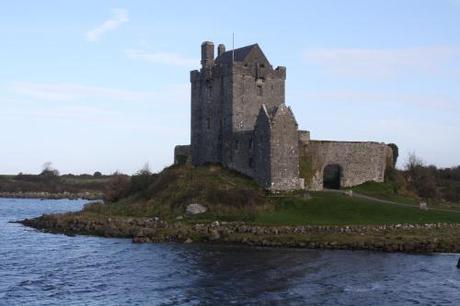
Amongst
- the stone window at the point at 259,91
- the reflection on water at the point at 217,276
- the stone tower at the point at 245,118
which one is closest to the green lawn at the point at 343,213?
the stone tower at the point at 245,118

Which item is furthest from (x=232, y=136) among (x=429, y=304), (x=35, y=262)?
(x=429, y=304)

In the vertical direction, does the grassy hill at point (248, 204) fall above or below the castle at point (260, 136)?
below

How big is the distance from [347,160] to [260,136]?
9.79m

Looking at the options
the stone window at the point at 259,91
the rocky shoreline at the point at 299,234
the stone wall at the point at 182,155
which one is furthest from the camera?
the stone wall at the point at 182,155

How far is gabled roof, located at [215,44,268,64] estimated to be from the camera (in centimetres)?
6334

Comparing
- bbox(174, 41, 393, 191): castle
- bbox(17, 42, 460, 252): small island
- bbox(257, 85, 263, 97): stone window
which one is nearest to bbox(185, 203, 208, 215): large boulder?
bbox(17, 42, 460, 252): small island

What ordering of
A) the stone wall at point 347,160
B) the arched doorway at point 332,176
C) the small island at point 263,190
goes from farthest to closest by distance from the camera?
the arched doorway at point 332,176 < the stone wall at point 347,160 < the small island at point 263,190

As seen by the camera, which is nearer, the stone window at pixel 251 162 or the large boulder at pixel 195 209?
the large boulder at pixel 195 209

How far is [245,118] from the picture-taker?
205 ft

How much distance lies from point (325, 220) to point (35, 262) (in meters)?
20.5

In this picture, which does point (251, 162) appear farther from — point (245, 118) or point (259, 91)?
point (259, 91)

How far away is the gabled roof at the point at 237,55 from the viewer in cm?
6334

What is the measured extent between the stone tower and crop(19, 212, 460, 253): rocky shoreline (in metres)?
9.59

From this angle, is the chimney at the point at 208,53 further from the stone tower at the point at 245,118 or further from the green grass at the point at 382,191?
the green grass at the point at 382,191
